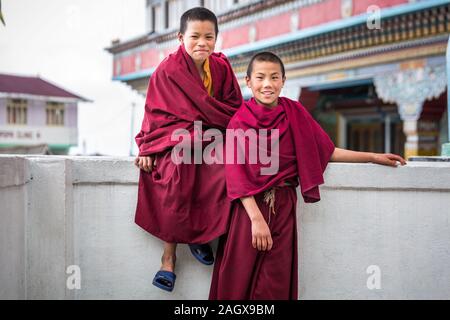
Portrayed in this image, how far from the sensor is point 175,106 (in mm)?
1779

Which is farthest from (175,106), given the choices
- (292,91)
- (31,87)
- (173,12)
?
(31,87)

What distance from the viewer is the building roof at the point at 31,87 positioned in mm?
12308

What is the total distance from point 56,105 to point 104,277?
469 inches

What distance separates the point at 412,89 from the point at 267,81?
12.0 feet

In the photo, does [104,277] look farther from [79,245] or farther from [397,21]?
[397,21]

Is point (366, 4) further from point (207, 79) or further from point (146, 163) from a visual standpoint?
point (146, 163)

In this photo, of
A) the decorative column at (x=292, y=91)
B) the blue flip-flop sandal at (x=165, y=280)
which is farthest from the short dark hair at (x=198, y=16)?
the decorative column at (x=292, y=91)

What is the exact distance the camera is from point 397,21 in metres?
4.70

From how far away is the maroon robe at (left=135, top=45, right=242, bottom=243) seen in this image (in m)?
1.74

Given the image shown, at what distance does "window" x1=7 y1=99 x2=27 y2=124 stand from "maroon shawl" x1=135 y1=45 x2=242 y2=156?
11.3 m

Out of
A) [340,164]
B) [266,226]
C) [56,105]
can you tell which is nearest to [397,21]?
[340,164]

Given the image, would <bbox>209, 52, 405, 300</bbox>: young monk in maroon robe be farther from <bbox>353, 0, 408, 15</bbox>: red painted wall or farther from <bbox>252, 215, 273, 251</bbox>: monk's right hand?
<bbox>353, 0, 408, 15</bbox>: red painted wall

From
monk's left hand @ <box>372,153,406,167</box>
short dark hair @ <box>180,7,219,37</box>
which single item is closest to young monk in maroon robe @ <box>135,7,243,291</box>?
short dark hair @ <box>180,7,219,37</box>

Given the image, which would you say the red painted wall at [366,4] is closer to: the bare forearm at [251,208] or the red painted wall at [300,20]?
the red painted wall at [300,20]
